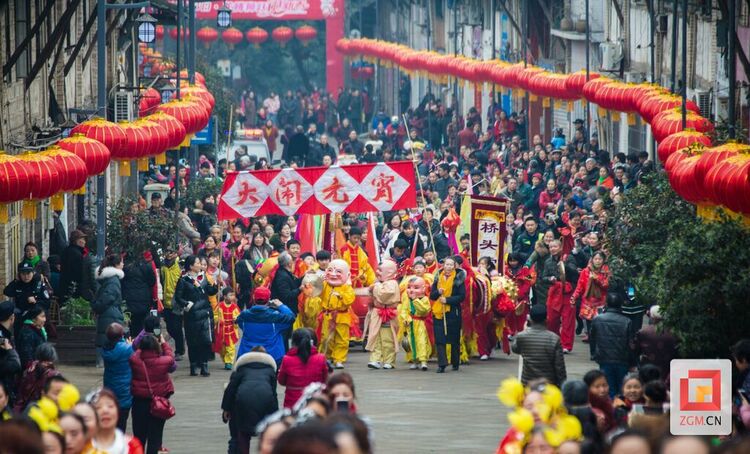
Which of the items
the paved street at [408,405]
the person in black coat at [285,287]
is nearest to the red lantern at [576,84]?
the paved street at [408,405]

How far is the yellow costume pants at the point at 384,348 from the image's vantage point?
2177cm

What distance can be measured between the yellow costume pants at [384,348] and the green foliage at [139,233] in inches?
136

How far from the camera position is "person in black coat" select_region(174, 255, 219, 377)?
70.2 ft

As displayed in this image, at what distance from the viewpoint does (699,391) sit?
10.8 metres

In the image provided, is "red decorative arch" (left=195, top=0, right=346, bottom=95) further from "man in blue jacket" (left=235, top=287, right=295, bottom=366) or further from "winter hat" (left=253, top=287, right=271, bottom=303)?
"man in blue jacket" (left=235, top=287, right=295, bottom=366)

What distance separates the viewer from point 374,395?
1984 cm

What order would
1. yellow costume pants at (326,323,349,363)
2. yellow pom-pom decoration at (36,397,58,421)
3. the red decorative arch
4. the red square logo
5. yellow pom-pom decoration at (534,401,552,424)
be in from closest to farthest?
yellow pom-pom decoration at (36,397,58,421) → yellow pom-pom decoration at (534,401,552,424) → the red square logo → yellow costume pants at (326,323,349,363) → the red decorative arch

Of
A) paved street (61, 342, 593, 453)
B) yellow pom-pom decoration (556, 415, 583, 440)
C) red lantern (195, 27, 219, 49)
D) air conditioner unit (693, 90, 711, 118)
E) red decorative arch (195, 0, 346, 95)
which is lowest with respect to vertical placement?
paved street (61, 342, 593, 453)

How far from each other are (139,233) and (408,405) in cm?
586

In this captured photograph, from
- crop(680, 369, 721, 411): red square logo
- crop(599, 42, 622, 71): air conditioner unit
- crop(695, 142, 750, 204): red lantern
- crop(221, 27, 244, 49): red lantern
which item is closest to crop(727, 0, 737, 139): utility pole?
crop(695, 142, 750, 204): red lantern

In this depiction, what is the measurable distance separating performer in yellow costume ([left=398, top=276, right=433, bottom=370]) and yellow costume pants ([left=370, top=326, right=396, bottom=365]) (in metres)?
0.20

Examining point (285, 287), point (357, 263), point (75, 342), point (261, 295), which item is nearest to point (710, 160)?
point (261, 295)

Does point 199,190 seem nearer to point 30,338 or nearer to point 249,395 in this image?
point 30,338

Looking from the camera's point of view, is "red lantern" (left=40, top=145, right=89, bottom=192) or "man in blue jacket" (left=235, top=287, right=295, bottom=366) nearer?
"man in blue jacket" (left=235, top=287, right=295, bottom=366)
